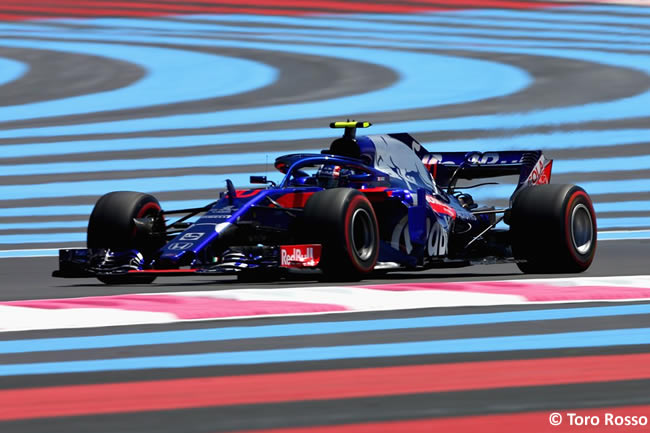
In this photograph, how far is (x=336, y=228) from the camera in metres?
10.9

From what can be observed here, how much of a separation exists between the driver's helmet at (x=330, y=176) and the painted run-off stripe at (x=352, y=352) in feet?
15.2

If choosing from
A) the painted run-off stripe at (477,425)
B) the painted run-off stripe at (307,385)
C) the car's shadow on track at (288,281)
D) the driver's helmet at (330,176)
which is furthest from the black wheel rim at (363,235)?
the painted run-off stripe at (477,425)

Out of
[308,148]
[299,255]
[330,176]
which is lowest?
[299,255]

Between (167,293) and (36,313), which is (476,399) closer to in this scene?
(36,313)

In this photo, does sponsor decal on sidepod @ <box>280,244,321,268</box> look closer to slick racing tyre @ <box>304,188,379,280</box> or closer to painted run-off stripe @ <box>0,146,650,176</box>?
slick racing tyre @ <box>304,188,379,280</box>

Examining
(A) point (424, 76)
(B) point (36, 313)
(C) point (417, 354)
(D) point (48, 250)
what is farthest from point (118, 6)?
(C) point (417, 354)

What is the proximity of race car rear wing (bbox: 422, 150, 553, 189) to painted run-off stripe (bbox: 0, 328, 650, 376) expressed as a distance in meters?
5.68

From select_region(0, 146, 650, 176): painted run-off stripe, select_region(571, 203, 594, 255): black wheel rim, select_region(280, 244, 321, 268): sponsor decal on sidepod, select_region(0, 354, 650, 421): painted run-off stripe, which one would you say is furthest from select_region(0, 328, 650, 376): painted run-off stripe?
select_region(0, 146, 650, 176): painted run-off stripe

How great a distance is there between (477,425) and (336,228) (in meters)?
5.60

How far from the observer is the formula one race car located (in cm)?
1098

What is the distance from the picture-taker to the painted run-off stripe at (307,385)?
5.79m

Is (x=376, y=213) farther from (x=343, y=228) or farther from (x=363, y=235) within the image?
(x=343, y=228)

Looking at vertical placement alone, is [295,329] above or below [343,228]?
below

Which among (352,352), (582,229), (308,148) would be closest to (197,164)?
(308,148)
